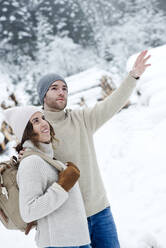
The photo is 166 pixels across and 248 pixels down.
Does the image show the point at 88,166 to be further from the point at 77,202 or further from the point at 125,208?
the point at 125,208

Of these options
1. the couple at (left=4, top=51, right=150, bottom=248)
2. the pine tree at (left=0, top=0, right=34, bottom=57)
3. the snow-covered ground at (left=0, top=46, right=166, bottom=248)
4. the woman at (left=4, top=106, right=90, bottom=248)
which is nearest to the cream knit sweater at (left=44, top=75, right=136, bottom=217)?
the couple at (left=4, top=51, right=150, bottom=248)

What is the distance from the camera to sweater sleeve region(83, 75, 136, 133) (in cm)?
181

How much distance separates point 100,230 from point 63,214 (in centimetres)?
55

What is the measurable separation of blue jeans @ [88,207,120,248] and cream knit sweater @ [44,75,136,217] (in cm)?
6

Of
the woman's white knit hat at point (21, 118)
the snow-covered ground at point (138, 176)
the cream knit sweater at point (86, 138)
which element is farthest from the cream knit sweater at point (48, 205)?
the snow-covered ground at point (138, 176)

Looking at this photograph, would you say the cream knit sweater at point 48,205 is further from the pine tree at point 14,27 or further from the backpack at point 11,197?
the pine tree at point 14,27

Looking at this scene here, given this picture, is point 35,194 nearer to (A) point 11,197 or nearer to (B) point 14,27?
(A) point 11,197

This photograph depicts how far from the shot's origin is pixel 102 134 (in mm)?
8281

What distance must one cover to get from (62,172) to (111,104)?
0.77 metres

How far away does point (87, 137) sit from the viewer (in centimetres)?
181

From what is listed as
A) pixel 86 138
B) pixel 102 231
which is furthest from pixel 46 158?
pixel 102 231

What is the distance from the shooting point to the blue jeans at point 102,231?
5.50 ft

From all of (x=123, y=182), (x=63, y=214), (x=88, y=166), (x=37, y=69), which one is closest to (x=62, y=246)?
(x=63, y=214)

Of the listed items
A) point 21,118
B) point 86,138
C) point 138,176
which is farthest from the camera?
point 138,176
